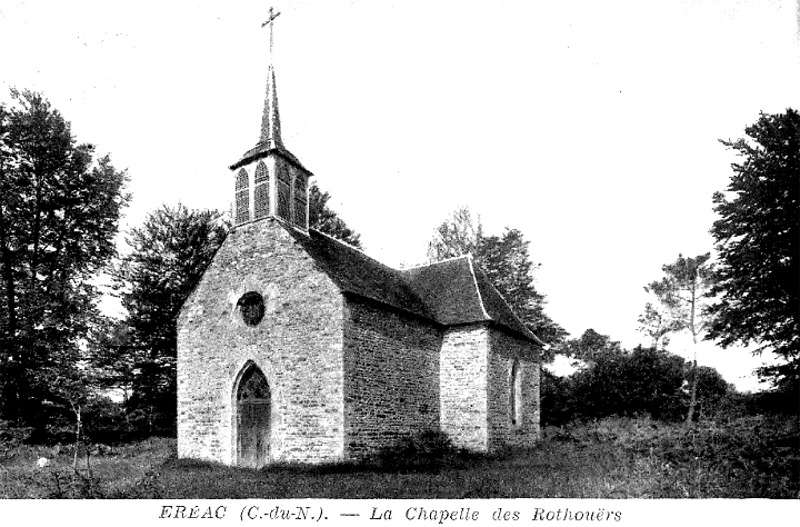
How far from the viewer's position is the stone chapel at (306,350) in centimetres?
1656

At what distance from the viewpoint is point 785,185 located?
13203 mm

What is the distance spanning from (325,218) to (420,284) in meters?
15.9

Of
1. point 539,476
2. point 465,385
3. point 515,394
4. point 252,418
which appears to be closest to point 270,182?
point 252,418

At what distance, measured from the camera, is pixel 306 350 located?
16.9 meters

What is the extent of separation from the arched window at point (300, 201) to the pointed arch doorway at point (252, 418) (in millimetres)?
5096

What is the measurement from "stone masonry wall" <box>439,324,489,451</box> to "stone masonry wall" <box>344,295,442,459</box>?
0.42 meters

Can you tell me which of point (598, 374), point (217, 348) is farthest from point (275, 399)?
point (598, 374)

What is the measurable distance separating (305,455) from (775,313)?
1388 cm

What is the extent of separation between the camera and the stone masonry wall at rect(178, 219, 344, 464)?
53.6ft

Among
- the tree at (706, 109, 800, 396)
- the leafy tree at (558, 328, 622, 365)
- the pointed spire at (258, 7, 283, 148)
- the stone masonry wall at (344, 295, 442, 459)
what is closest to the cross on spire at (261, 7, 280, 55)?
the pointed spire at (258, 7, 283, 148)

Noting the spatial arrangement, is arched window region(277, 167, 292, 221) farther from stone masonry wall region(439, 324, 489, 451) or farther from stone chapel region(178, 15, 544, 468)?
stone masonry wall region(439, 324, 489, 451)

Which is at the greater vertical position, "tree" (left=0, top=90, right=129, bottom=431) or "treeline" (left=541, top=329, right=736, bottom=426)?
"tree" (left=0, top=90, right=129, bottom=431)
